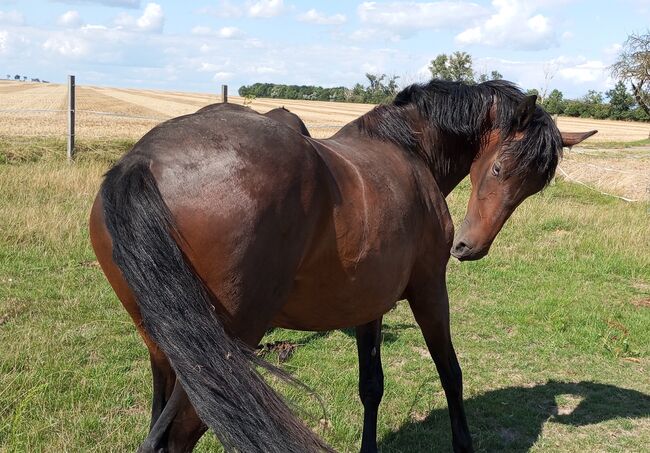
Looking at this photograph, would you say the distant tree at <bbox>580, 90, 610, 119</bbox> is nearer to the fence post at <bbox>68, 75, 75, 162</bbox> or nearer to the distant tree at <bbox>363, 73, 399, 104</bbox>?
the distant tree at <bbox>363, 73, 399, 104</bbox>

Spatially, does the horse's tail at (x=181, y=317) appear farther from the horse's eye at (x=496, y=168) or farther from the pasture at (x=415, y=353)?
the horse's eye at (x=496, y=168)

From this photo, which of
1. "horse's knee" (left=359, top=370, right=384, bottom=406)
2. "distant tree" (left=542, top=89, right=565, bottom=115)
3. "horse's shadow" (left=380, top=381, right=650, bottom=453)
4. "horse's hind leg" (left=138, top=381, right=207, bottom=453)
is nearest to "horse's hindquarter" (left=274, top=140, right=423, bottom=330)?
"horse's hind leg" (left=138, top=381, right=207, bottom=453)

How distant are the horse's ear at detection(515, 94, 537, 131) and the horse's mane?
24mm

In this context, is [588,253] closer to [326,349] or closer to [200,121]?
[326,349]

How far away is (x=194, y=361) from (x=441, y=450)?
229cm

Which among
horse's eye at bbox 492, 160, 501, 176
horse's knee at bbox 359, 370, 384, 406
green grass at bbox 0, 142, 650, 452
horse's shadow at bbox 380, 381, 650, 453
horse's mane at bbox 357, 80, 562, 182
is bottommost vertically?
horse's shadow at bbox 380, 381, 650, 453

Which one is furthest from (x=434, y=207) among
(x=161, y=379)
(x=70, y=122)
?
(x=70, y=122)

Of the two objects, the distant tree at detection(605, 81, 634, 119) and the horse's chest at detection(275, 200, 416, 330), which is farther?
the distant tree at detection(605, 81, 634, 119)

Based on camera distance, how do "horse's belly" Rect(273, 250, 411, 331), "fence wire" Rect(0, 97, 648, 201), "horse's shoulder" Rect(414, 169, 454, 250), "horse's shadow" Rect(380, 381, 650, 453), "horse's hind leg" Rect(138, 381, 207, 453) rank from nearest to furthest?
"horse's hind leg" Rect(138, 381, 207, 453)
"horse's belly" Rect(273, 250, 411, 331)
"horse's shoulder" Rect(414, 169, 454, 250)
"horse's shadow" Rect(380, 381, 650, 453)
"fence wire" Rect(0, 97, 648, 201)

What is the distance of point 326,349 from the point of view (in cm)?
488

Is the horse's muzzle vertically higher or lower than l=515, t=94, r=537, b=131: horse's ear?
lower

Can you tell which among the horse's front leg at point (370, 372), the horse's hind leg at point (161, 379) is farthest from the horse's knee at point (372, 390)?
the horse's hind leg at point (161, 379)

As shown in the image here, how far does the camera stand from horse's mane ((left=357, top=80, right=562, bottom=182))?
122 inches

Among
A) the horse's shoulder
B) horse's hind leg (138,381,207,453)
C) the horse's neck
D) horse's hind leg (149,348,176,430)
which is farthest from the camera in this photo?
the horse's neck
